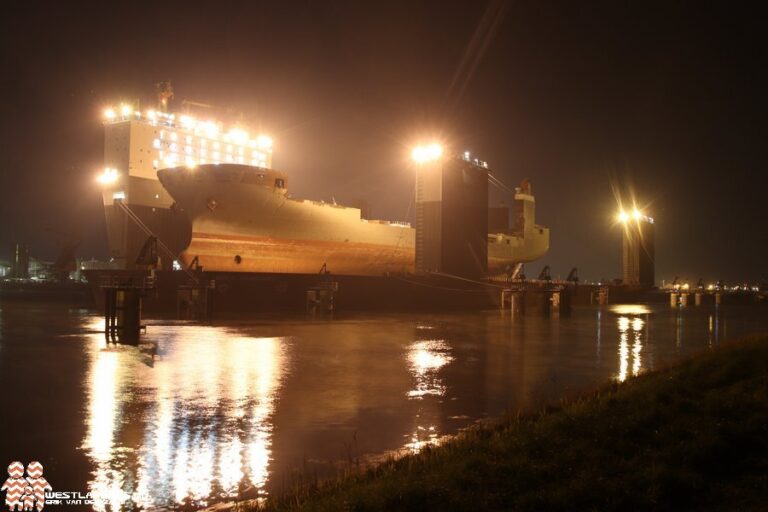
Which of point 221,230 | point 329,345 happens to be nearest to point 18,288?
point 221,230

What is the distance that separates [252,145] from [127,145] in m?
8.13

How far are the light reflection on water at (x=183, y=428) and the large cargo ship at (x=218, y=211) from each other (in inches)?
601

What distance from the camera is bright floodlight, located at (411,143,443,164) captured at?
31.2 metres

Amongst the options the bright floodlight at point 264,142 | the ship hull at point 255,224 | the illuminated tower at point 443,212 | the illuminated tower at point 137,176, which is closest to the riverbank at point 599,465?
the ship hull at point 255,224

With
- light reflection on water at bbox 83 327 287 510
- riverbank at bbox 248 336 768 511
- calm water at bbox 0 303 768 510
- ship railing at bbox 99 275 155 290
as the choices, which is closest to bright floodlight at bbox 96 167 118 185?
ship railing at bbox 99 275 155 290

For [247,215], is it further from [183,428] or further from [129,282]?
[183,428]

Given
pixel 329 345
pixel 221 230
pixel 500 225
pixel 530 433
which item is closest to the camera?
pixel 530 433

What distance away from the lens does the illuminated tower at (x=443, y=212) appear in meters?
31.3

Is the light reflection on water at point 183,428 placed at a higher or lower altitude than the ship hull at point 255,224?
lower

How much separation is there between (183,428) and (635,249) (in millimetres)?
61209

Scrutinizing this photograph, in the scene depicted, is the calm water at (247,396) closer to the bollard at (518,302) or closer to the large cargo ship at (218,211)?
the large cargo ship at (218,211)

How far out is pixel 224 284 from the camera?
25.8m

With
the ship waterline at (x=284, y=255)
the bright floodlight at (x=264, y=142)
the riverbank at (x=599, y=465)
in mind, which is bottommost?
the riverbank at (x=599, y=465)

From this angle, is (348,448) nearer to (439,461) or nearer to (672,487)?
(439,461)
